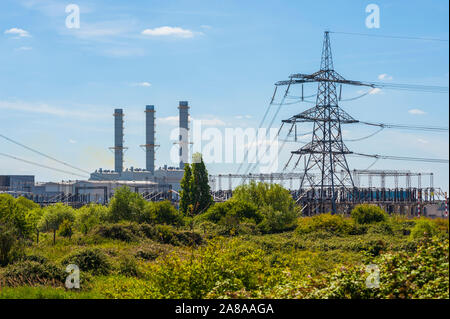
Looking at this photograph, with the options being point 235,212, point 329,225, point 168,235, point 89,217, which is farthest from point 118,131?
point 329,225

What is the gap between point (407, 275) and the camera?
10109mm

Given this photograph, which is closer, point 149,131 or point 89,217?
point 89,217

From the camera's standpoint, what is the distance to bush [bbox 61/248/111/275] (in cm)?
2539

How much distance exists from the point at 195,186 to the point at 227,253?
37803 millimetres

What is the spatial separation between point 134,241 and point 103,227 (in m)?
3.02

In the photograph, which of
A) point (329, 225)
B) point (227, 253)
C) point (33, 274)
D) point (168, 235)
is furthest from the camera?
point (329, 225)

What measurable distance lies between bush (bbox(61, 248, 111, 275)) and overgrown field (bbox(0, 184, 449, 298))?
0.05 metres

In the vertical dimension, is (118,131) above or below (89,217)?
above

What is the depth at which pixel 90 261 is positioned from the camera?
2588 centimetres

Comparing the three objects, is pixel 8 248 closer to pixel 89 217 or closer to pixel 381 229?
pixel 89 217
